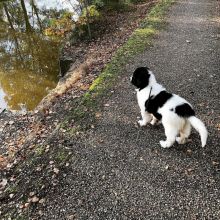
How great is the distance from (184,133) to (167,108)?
0.90 metres

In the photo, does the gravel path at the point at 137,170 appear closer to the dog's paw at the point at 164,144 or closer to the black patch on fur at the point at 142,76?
the dog's paw at the point at 164,144

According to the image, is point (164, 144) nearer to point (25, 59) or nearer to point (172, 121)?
point (172, 121)

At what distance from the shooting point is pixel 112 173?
23.5 ft

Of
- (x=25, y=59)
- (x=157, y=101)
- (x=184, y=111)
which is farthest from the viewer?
(x=25, y=59)

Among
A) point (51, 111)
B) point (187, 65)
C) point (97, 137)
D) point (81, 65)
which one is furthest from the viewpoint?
point (81, 65)

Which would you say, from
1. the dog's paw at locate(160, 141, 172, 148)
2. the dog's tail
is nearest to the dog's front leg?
the dog's paw at locate(160, 141, 172, 148)

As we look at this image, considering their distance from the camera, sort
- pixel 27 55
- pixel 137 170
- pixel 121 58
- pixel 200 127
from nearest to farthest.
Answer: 1. pixel 200 127
2. pixel 137 170
3. pixel 121 58
4. pixel 27 55

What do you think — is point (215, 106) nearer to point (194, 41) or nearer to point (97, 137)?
point (97, 137)

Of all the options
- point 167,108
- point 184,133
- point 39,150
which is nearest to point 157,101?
point 167,108

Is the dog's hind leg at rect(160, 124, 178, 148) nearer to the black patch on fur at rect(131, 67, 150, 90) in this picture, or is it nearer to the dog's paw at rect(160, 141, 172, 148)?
the dog's paw at rect(160, 141, 172, 148)

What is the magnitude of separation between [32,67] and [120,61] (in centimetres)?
562

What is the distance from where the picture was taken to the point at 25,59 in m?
17.1

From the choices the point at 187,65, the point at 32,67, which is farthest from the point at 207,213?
the point at 32,67

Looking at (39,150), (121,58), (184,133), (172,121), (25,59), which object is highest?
(172,121)
